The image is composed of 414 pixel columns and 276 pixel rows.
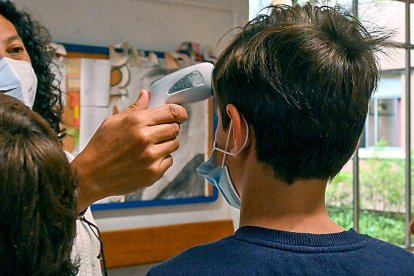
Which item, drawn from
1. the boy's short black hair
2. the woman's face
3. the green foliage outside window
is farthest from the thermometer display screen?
the green foliage outside window

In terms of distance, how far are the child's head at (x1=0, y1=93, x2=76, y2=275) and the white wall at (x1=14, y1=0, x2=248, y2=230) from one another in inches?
58.3

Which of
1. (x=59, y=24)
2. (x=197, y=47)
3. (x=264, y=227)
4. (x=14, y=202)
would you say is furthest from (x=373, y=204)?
(x=14, y=202)

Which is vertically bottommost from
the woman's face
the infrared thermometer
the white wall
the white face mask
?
the infrared thermometer

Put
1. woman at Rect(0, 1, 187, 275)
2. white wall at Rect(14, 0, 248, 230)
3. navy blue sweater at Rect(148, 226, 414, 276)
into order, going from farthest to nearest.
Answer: white wall at Rect(14, 0, 248, 230) → woman at Rect(0, 1, 187, 275) → navy blue sweater at Rect(148, 226, 414, 276)

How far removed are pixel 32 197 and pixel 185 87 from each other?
473mm

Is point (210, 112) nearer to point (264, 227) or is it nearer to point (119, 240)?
point (119, 240)

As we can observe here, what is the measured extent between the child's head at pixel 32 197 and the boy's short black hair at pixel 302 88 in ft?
1.06

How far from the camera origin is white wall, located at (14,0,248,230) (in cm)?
216

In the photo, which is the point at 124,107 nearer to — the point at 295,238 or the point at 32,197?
the point at 295,238

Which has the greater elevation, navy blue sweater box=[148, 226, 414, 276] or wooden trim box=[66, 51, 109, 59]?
wooden trim box=[66, 51, 109, 59]

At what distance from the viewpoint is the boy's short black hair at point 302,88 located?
2.65 ft

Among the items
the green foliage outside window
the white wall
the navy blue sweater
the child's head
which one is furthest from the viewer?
the green foliage outside window

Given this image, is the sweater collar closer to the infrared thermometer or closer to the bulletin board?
the infrared thermometer

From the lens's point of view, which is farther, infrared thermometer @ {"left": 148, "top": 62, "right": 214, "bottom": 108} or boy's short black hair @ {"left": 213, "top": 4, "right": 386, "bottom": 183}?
infrared thermometer @ {"left": 148, "top": 62, "right": 214, "bottom": 108}
